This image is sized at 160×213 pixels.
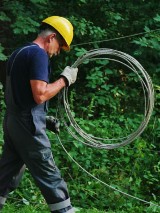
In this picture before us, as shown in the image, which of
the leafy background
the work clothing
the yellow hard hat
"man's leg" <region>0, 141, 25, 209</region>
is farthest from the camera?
the leafy background

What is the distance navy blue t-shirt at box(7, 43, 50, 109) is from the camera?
12.5ft

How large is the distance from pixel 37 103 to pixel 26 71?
0.27m

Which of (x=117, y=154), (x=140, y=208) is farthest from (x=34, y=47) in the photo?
(x=117, y=154)

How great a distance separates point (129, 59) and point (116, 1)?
12.1 ft

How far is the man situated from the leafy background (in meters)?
1.07

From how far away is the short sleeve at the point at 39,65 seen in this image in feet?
12.4

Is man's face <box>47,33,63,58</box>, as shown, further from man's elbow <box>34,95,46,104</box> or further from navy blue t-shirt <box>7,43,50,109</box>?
man's elbow <box>34,95,46,104</box>

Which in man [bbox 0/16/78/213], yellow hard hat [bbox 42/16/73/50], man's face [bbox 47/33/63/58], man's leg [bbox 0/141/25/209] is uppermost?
yellow hard hat [bbox 42/16/73/50]

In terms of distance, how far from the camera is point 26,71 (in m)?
3.90

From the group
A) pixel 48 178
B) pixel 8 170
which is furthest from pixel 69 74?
pixel 8 170

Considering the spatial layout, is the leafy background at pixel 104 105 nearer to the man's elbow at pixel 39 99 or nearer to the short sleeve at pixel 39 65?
the man's elbow at pixel 39 99

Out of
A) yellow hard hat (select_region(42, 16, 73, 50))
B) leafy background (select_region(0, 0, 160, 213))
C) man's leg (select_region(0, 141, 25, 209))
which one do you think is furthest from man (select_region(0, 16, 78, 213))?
leafy background (select_region(0, 0, 160, 213))

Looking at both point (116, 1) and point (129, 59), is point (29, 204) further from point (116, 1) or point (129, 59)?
point (116, 1)

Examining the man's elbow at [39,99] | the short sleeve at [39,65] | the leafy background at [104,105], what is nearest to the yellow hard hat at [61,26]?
the short sleeve at [39,65]
